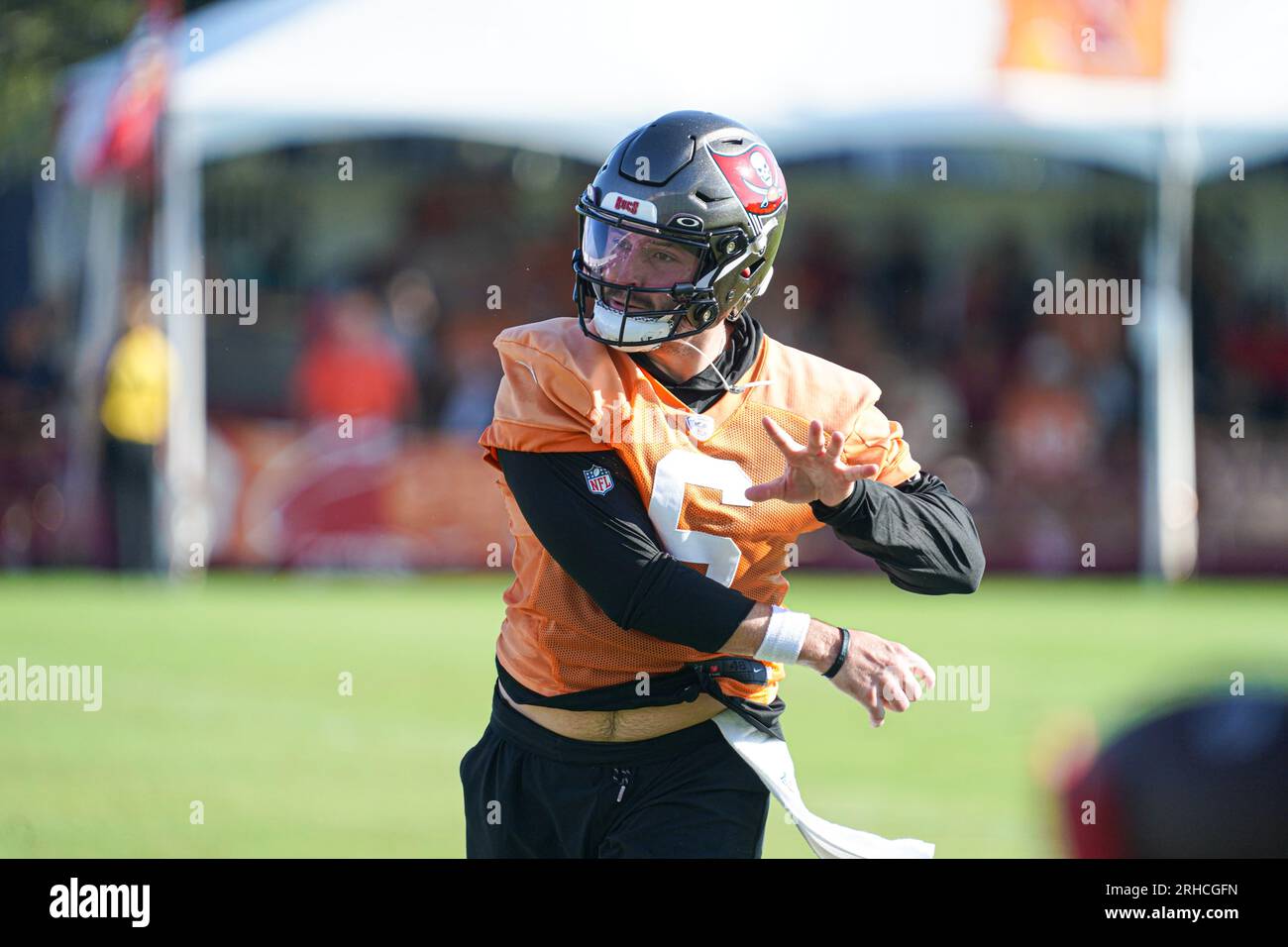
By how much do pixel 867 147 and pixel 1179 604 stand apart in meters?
4.95

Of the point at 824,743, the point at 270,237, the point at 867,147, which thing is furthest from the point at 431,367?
the point at 824,743

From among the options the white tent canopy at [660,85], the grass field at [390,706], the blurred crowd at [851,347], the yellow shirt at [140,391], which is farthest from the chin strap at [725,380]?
the yellow shirt at [140,391]

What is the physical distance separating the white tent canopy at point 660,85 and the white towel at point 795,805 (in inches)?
431

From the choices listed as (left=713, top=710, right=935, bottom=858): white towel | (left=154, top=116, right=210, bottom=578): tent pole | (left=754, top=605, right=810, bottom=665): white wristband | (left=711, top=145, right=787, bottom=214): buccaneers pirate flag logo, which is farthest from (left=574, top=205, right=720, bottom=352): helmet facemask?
(left=154, top=116, right=210, bottom=578): tent pole

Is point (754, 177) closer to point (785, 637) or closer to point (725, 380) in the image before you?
point (725, 380)

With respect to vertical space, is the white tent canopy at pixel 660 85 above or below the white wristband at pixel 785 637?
above

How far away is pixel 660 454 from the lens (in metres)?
3.92

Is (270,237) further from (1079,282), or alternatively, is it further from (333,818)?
(333,818)

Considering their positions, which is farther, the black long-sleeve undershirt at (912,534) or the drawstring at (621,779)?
the drawstring at (621,779)

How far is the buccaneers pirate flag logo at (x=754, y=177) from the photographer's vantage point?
4047mm

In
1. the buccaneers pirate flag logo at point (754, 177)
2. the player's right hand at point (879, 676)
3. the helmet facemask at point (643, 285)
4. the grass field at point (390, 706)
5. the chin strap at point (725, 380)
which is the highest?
the buccaneers pirate flag logo at point (754, 177)

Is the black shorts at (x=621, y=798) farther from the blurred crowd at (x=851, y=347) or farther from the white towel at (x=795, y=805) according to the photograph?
the blurred crowd at (x=851, y=347)

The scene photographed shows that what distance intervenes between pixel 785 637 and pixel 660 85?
455 inches

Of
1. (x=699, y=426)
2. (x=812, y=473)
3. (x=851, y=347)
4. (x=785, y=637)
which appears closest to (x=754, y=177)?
(x=699, y=426)
